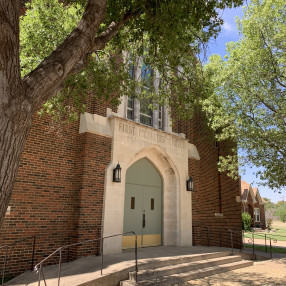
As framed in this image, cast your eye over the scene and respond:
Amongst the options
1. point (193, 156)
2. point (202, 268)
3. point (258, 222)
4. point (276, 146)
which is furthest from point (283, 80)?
point (258, 222)

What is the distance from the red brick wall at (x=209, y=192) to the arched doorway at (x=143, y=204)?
1.83 meters

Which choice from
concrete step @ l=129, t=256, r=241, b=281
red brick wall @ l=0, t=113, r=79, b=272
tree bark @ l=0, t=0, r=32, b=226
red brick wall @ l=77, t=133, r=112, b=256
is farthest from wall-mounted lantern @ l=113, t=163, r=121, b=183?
tree bark @ l=0, t=0, r=32, b=226

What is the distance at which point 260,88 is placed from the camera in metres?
10.9

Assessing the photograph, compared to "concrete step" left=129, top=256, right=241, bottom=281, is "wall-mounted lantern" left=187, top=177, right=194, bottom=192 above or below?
above

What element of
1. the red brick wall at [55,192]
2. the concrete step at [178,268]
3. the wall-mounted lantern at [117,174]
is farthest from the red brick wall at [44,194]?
the concrete step at [178,268]

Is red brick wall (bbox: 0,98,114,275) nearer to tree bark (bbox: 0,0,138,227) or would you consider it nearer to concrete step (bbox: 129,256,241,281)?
concrete step (bbox: 129,256,241,281)

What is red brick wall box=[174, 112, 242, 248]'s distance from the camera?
12133 millimetres

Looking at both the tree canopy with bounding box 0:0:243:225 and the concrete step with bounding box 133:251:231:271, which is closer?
the tree canopy with bounding box 0:0:243:225

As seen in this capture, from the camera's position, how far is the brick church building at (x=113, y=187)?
7.51 m

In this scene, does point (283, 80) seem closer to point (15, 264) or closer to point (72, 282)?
point (72, 282)

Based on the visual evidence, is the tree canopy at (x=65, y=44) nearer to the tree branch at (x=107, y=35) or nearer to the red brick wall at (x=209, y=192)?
the tree branch at (x=107, y=35)

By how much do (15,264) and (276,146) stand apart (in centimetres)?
948

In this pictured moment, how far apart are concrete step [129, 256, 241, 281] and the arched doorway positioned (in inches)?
96.6

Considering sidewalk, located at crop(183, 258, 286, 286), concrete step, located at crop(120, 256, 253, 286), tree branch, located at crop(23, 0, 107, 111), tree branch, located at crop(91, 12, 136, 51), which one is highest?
tree branch, located at crop(91, 12, 136, 51)
